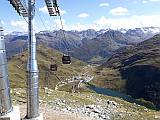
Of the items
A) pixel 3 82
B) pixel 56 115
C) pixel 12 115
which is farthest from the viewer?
pixel 56 115

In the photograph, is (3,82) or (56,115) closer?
(3,82)

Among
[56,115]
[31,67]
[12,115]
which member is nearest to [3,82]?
[12,115]

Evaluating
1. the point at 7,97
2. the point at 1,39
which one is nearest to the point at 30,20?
the point at 1,39

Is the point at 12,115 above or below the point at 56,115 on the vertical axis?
above

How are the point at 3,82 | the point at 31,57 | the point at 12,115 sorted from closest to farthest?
the point at 3,82 < the point at 12,115 < the point at 31,57

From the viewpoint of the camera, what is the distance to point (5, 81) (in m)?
23.7

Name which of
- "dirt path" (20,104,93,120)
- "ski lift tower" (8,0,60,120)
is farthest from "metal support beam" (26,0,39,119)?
"dirt path" (20,104,93,120)

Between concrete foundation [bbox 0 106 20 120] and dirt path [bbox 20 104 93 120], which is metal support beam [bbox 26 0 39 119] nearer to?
concrete foundation [bbox 0 106 20 120]

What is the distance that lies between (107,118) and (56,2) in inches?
726

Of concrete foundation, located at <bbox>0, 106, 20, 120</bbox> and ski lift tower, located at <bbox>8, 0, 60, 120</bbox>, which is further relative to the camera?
ski lift tower, located at <bbox>8, 0, 60, 120</bbox>

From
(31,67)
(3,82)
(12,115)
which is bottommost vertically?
(12,115)

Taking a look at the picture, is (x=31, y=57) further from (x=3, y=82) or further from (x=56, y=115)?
(x=56, y=115)

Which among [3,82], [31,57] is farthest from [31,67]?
[3,82]

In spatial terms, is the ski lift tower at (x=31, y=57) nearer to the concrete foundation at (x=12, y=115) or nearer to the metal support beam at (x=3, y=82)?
the concrete foundation at (x=12, y=115)
